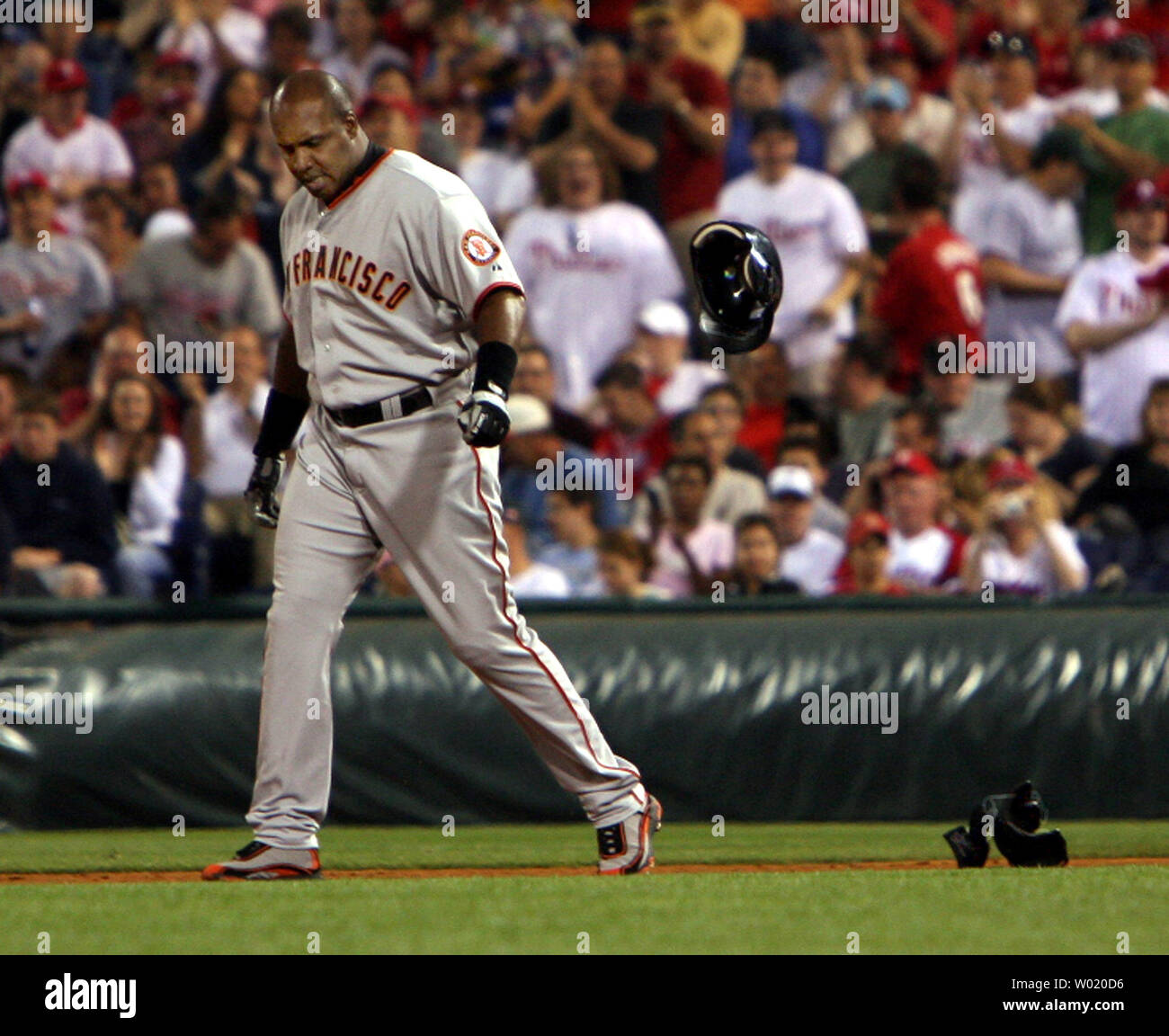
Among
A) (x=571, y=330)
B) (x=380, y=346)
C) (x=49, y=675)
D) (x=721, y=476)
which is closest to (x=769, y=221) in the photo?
(x=571, y=330)

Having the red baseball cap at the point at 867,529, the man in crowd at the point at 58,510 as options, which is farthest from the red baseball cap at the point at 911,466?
the man in crowd at the point at 58,510

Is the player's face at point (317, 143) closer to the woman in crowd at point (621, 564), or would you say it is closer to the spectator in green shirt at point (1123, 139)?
the woman in crowd at point (621, 564)

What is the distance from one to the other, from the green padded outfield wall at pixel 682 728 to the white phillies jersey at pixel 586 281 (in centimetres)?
309

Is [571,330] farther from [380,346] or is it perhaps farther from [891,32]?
[380,346]

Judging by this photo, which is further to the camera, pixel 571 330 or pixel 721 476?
pixel 571 330

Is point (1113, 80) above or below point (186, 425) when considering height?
above

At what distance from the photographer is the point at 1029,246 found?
9.99 metres

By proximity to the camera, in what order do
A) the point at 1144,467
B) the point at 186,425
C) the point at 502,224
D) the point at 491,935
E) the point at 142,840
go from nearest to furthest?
the point at 491,935 < the point at 142,840 < the point at 1144,467 < the point at 186,425 < the point at 502,224

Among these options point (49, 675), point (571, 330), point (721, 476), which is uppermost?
point (571, 330)

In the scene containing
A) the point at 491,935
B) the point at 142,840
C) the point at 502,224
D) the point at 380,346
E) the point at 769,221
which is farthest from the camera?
the point at 502,224

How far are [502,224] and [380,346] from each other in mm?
5603
